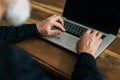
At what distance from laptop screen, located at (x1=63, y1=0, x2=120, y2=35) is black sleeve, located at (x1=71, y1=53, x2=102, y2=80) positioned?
293 mm

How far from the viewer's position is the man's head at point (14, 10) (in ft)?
2.19

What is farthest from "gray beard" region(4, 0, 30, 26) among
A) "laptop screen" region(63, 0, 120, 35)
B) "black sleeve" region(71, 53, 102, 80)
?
"laptop screen" region(63, 0, 120, 35)

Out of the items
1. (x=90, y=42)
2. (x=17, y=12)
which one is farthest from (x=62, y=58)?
(x=17, y=12)

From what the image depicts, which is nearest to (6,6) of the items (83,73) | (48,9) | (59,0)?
(83,73)

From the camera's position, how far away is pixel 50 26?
4.26ft

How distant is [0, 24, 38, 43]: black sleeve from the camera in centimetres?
123

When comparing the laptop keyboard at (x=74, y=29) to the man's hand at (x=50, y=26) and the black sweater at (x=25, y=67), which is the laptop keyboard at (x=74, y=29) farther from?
the black sweater at (x=25, y=67)

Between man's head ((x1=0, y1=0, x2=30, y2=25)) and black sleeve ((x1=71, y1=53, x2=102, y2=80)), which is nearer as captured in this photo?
man's head ((x1=0, y1=0, x2=30, y2=25))

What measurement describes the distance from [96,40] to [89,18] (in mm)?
194

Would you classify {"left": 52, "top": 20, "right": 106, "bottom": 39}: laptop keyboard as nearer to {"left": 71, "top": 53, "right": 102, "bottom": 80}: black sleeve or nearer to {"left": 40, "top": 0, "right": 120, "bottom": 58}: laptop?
{"left": 40, "top": 0, "right": 120, "bottom": 58}: laptop

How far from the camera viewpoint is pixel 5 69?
786mm

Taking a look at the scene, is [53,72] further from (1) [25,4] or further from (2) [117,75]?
(1) [25,4]

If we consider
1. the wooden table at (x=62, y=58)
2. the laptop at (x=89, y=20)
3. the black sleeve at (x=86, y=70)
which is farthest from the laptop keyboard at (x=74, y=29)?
the black sleeve at (x=86, y=70)

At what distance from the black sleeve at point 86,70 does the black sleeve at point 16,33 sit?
336 mm
